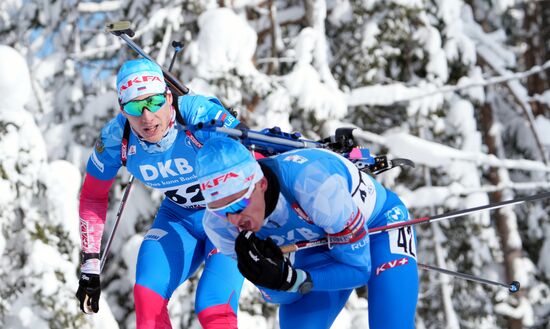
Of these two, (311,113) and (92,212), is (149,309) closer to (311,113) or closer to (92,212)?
(92,212)

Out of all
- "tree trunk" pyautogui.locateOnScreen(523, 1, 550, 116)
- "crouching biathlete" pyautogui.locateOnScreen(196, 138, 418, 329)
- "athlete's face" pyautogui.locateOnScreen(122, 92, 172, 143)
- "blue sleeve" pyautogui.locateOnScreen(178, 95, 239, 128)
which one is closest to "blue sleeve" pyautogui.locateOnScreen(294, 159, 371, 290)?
"crouching biathlete" pyautogui.locateOnScreen(196, 138, 418, 329)

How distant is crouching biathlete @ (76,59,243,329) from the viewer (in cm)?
504

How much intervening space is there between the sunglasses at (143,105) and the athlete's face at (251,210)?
1062 mm

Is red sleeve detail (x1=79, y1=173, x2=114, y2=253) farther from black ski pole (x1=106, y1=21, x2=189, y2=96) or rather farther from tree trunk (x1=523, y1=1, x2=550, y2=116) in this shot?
tree trunk (x1=523, y1=1, x2=550, y2=116)

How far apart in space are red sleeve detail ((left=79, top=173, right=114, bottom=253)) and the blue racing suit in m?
0.10

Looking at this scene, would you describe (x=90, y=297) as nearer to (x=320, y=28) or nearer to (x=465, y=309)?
(x=320, y=28)

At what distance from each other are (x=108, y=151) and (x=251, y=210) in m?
1.65

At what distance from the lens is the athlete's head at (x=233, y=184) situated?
13.2 feet

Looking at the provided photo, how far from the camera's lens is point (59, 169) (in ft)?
33.9

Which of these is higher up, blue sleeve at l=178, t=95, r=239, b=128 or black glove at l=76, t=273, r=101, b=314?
blue sleeve at l=178, t=95, r=239, b=128

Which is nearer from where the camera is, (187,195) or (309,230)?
(309,230)

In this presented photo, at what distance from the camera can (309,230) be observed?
4.52 meters

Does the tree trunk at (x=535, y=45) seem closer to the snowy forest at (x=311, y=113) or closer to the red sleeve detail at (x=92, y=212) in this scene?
the snowy forest at (x=311, y=113)

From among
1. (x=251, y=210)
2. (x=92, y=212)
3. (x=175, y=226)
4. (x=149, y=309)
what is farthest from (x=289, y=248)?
(x=92, y=212)
